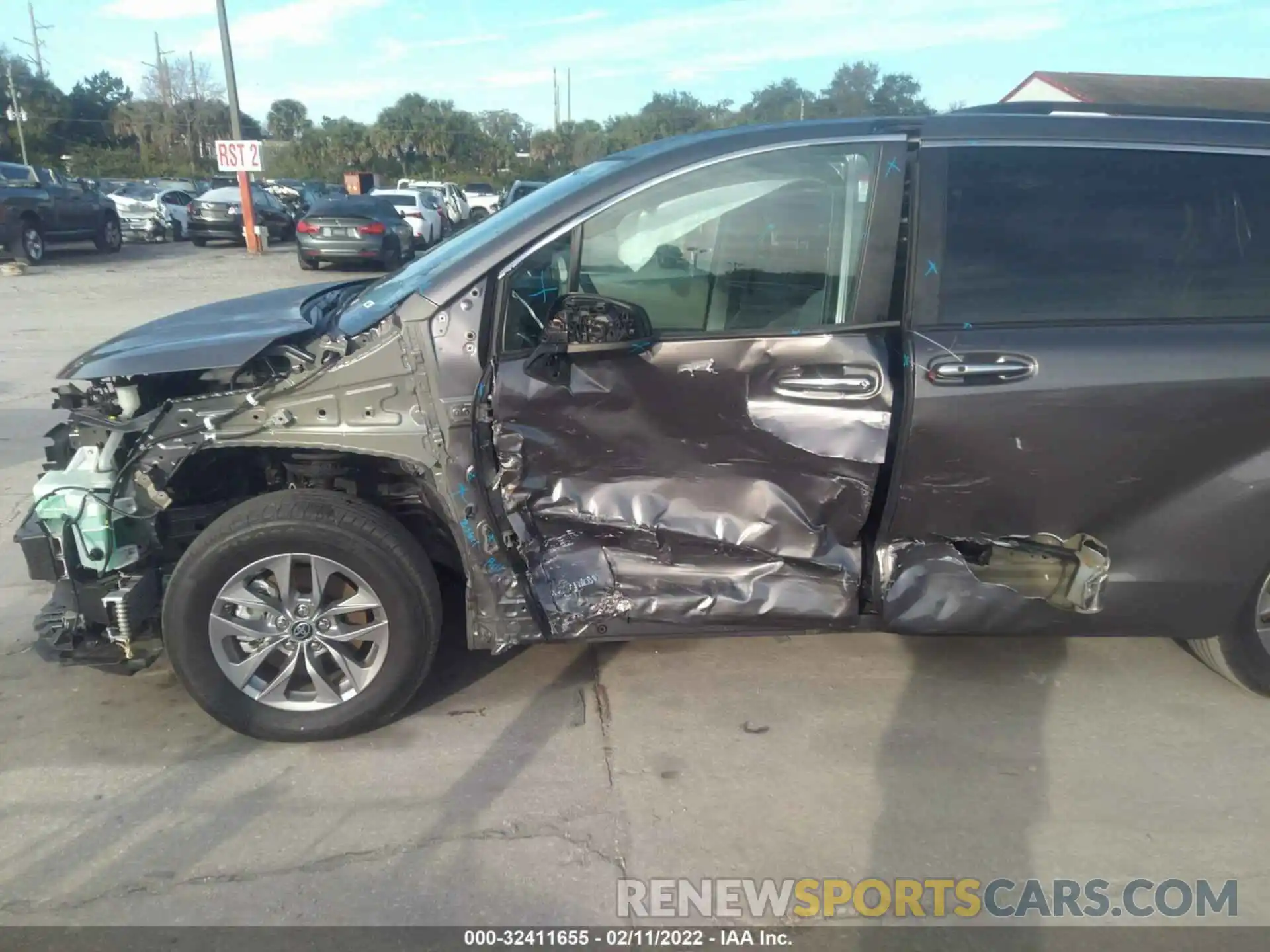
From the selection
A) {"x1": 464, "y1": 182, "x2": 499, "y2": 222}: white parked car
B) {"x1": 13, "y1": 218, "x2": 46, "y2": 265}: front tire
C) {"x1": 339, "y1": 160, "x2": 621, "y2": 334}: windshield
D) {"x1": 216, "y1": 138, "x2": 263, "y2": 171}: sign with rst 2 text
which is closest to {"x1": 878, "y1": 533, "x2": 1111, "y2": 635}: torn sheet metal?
{"x1": 339, "y1": 160, "x2": 621, "y2": 334}: windshield

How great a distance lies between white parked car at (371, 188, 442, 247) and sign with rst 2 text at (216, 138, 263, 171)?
281 centimetres

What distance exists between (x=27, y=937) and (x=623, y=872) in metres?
1.55

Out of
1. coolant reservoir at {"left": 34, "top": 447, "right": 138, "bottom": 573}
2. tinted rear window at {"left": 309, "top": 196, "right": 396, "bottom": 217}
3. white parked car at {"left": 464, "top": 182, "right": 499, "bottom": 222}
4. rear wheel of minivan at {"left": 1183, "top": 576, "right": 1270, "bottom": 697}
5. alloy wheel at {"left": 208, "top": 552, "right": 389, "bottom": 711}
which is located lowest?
rear wheel of minivan at {"left": 1183, "top": 576, "right": 1270, "bottom": 697}

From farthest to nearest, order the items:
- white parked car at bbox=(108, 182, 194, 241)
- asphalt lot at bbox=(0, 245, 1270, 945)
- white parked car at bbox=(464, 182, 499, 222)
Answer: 1. white parked car at bbox=(464, 182, 499, 222)
2. white parked car at bbox=(108, 182, 194, 241)
3. asphalt lot at bbox=(0, 245, 1270, 945)

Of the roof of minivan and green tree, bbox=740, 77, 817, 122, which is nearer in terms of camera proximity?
the roof of minivan

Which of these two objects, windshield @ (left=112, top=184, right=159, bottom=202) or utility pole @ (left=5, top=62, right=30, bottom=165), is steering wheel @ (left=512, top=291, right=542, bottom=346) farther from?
utility pole @ (left=5, top=62, right=30, bottom=165)

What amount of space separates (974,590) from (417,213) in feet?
77.9

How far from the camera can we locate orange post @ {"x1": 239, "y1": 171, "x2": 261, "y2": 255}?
23.9 meters

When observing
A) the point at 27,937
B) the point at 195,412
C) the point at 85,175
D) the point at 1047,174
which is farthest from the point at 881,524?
the point at 85,175

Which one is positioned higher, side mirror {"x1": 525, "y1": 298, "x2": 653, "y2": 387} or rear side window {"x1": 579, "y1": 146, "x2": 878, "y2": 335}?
rear side window {"x1": 579, "y1": 146, "x2": 878, "y2": 335}

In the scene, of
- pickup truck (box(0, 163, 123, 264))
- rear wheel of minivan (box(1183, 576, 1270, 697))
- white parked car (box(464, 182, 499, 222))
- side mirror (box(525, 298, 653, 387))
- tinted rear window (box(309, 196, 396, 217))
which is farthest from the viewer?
white parked car (box(464, 182, 499, 222))

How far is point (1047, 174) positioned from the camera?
3246 millimetres

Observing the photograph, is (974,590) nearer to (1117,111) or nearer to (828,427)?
(828,427)

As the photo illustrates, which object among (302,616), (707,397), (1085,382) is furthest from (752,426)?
(302,616)
